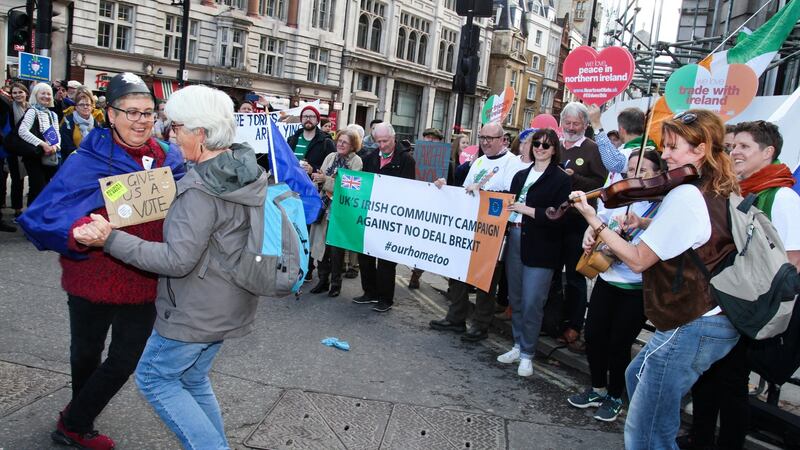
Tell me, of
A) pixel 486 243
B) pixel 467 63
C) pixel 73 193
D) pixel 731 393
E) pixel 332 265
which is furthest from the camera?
pixel 467 63

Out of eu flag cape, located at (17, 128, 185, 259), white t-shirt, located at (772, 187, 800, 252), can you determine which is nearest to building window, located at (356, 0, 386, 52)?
eu flag cape, located at (17, 128, 185, 259)

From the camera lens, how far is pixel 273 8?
38.2 meters

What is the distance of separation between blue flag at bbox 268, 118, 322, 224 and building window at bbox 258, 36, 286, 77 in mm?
32713

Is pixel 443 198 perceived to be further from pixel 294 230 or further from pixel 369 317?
pixel 294 230

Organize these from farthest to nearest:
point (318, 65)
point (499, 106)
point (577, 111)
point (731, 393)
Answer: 1. point (318, 65)
2. point (499, 106)
3. point (577, 111)
4. point (731, 393)

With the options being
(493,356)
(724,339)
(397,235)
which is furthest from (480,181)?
(724,339)

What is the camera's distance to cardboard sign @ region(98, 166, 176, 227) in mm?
2969

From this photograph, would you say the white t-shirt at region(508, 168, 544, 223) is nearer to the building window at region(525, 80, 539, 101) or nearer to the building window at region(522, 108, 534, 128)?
the building window at region(525, 80, 539, 101)

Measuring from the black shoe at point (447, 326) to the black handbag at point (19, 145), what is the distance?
597 cm

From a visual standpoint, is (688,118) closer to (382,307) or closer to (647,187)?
(647,187)

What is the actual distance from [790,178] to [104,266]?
381 cm

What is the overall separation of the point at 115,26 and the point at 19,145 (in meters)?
25.0

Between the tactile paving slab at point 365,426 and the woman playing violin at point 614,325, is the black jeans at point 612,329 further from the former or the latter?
the tactile paving slab at point 365,426

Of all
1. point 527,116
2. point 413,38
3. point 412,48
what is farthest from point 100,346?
point 527,116
